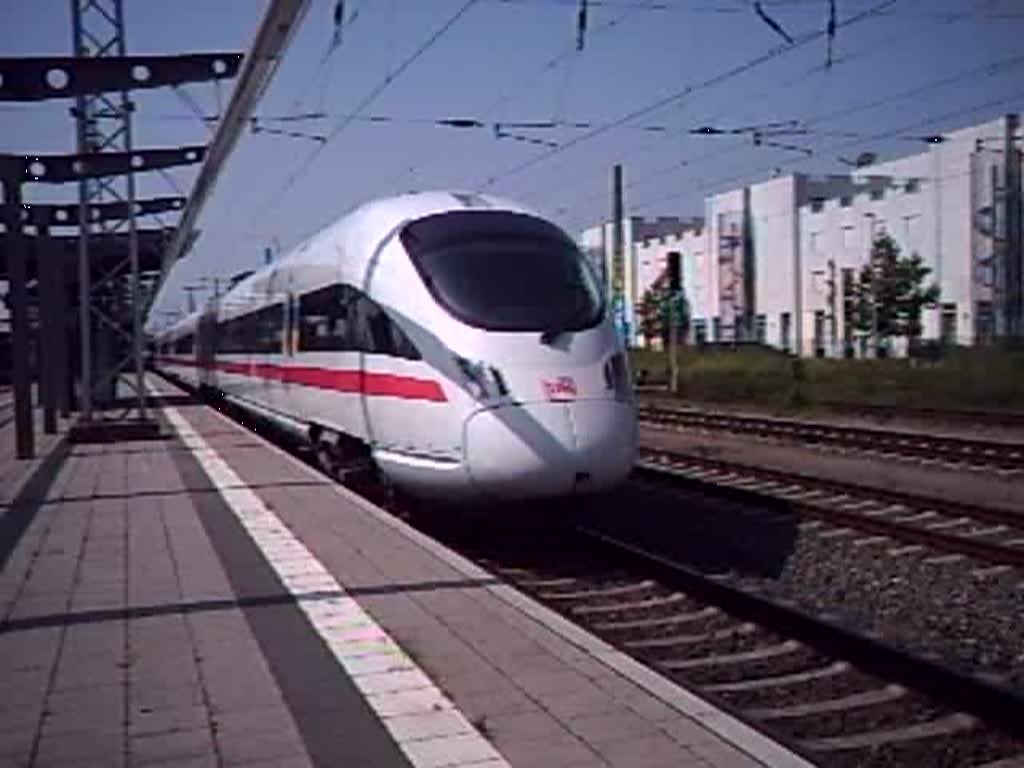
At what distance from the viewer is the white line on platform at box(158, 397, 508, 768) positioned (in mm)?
4691

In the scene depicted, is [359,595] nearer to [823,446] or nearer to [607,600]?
[607,600]

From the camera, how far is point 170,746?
4809mm

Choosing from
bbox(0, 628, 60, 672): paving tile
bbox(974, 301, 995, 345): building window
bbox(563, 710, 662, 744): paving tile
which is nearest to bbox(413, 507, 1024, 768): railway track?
bbox(563, 710, 662, 744): paving tile

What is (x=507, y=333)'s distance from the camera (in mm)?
9211

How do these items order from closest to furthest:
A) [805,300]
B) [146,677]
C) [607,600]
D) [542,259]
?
[146,677]
[607,600]
[542,259]
[805,300]

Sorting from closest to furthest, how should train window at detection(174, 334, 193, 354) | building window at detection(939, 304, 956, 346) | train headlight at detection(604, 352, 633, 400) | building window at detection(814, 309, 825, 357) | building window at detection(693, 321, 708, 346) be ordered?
train headlight at detection(604, 352, 633, 400) < train window at detection(174, 334, 193, 354) < building window at detection(939, 304, 956, 346) < building window at detection(814, 309, 825, 357) < building window at detection(693, 321, 708, 346)

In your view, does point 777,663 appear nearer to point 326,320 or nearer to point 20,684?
point 20,684

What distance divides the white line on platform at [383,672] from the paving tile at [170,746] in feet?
2.43

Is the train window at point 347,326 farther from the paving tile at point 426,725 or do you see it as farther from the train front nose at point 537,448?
the paving tile at point 426,725

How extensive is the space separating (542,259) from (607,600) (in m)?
3.04

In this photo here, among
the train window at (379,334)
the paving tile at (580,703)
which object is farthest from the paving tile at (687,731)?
the train window at (379,334)

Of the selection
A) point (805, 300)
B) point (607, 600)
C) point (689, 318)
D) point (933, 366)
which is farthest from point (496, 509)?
point (689, 318)

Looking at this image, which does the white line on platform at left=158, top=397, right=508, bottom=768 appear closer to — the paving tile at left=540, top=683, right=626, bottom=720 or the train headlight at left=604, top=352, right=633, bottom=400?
the paving tile at left=540, top=683, right=626, bottom=720

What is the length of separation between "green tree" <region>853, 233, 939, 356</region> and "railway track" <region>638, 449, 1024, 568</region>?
38.5m
